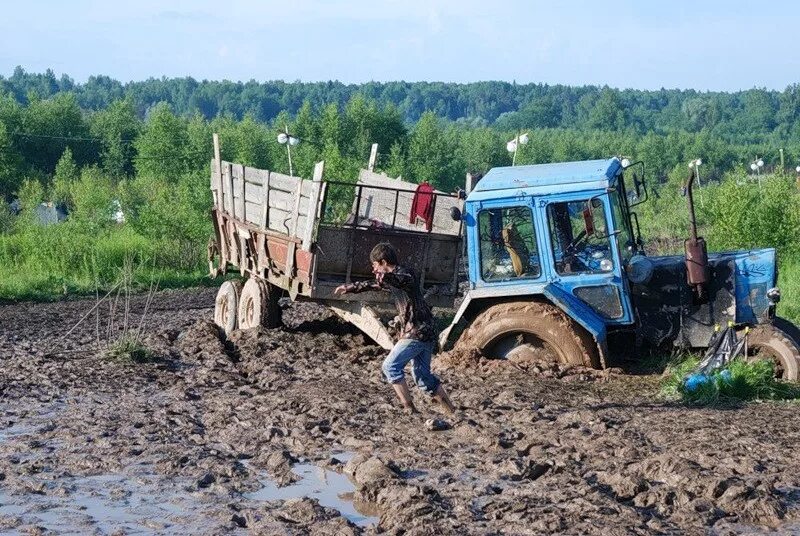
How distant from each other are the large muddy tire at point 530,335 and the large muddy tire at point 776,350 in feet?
4.70

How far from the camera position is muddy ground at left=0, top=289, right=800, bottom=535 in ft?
21.4

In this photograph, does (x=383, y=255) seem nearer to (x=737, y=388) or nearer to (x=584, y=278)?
(x=584, y=278)

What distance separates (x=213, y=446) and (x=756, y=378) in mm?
4670

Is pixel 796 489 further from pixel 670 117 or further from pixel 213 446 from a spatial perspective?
pixel 670 117

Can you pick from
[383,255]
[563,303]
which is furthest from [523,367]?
[383,255]

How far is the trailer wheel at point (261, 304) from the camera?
13.6 metres

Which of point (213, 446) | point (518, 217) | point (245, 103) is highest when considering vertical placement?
point (245, 103)

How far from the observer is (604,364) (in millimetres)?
10891

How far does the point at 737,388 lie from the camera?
9.98 metres

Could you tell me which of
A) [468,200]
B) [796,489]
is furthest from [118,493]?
[468,200]

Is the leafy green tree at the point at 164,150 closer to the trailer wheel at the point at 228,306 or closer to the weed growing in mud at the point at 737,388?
the trailer wheel at the point at 228,306

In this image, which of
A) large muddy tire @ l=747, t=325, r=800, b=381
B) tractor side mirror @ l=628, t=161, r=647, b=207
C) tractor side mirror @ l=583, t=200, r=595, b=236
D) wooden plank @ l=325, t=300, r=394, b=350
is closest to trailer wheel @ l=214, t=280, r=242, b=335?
wooden plank @ l=325, t=300, r=394, b=350

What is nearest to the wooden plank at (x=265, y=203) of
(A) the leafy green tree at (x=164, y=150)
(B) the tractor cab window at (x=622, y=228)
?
(B) the tractor cab window at (x=622, y=228)

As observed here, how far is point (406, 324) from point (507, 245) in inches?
91.6
